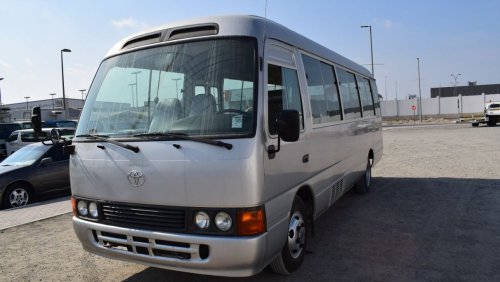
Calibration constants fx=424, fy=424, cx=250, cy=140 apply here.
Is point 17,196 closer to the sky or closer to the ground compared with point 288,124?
closer to the ground

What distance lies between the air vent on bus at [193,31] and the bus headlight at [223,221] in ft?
5.38

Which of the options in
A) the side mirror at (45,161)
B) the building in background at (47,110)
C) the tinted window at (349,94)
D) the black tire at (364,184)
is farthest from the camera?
the building in background at (47,110)

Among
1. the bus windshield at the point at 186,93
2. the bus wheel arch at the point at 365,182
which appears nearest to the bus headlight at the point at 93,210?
the bus windshield at the point at 186,93

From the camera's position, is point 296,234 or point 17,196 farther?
point 17,196

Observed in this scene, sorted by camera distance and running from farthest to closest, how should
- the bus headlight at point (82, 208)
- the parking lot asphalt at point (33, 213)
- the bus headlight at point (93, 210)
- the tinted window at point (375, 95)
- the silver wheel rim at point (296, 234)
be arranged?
the tinted window at point (375, 95), the parking lot asphalt at point (33, 213), the silver wheel rim at point (296, 234), the bus headlight at point (82, 208), the bus headlight at point (93, 210)

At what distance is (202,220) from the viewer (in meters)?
3.56

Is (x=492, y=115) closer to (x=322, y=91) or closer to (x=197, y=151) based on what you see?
(x=322, y=91)

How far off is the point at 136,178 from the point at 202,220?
74cm

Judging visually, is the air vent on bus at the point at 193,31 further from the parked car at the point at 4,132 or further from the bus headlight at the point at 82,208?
the parked car at the point at 4,132

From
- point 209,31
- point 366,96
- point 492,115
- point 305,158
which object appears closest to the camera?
point 209,31

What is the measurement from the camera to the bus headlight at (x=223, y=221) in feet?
11.5

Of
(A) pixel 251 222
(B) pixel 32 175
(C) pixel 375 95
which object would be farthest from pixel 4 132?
(A) pixel 251 222

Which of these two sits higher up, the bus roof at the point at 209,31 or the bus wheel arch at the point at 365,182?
the bus roof at the point at 209,31

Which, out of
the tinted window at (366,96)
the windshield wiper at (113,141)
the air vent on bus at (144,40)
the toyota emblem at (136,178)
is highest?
the air vent on bus at (144,40)
